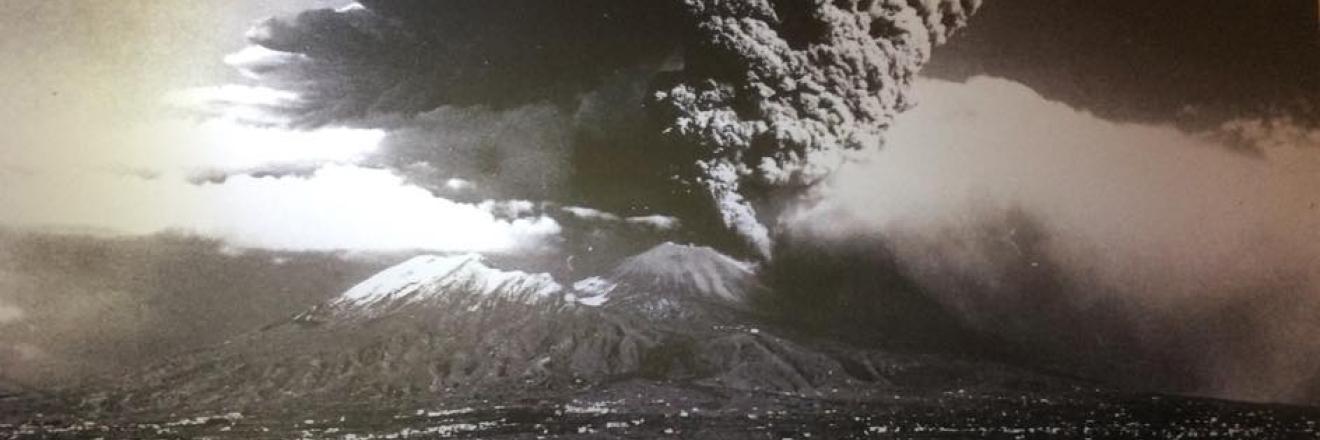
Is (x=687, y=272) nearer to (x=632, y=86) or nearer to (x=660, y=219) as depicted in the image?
(x=660, y=219)

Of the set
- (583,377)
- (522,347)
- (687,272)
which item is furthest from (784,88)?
(522,347)

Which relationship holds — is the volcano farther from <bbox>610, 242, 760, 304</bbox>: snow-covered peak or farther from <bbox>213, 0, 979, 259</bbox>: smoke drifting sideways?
<bbox>213, 0, 979, 259</bbox>: smoke drifting sideways

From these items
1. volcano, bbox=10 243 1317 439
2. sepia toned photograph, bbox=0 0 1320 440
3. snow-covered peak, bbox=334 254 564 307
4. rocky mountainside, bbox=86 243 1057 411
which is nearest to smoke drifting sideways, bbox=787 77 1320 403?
sepia toned photograph, bbox=0 0 1320 440

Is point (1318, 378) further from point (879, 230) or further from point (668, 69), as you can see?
point (668, 69)

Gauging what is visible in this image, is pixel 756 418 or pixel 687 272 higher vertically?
pixel 687 272

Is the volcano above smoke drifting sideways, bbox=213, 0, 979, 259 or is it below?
below

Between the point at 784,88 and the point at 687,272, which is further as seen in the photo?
the point at 784,88

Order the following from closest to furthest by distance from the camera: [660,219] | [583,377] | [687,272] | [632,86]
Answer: [687,272] → [660,219] → [632,86] → [583,377]
